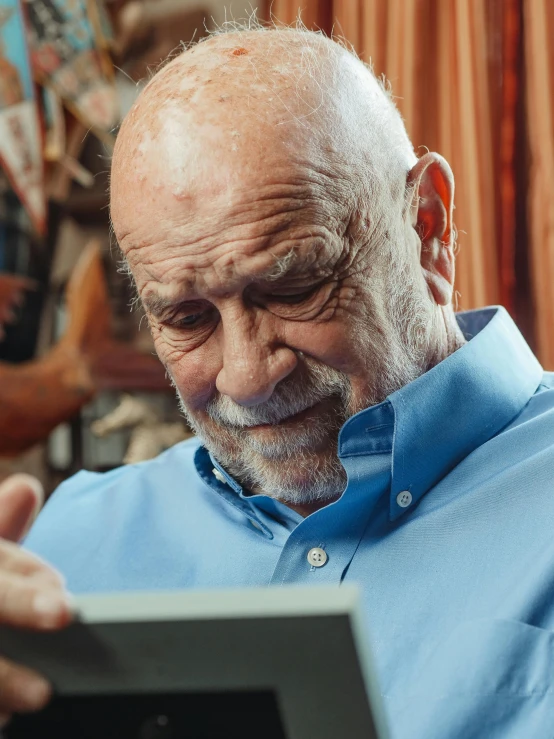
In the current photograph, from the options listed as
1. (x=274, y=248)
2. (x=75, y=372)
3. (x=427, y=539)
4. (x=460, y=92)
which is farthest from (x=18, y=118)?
(x=427, y=539)

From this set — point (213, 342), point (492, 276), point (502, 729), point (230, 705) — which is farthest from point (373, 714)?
point (492, 276)

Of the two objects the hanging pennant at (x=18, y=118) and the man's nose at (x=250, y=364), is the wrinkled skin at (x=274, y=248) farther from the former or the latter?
the hanging pennant at (x=18, y=118)

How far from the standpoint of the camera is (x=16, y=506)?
2.39ft

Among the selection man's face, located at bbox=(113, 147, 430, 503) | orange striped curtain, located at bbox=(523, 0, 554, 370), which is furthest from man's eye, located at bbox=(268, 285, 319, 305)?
orange striped curtain, located at bbox=(523, 0, 554, 370)

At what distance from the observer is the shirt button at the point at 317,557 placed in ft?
→ 3.57

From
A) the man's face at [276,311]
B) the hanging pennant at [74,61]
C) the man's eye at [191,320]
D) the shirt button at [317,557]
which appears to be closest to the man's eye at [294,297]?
the man's face at [276,311]

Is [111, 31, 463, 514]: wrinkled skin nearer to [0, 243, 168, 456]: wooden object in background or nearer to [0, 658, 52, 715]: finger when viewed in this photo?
[0, 658, 52, 715]: finger

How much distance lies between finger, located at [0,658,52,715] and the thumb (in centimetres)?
13

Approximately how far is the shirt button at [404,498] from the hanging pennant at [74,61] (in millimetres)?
1687

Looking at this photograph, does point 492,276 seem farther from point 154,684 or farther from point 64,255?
point 154,684

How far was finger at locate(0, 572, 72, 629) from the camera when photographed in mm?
575

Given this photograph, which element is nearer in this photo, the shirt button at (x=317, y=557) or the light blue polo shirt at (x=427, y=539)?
the light blue polo shirt at (x=427, y=539)

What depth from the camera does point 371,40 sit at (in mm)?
1996

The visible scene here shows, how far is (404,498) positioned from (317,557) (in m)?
0.13
